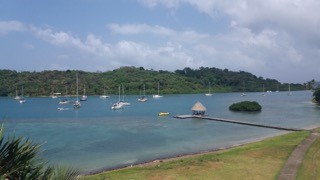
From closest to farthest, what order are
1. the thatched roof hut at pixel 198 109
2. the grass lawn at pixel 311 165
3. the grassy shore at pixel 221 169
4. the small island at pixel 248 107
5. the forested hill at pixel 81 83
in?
the grass lawn at pixel 311 165 → the grassy shore at pixel 221 169 → the thatched roof hut at pixel 198 109 → the small island at pixel 248 107 → the forested hill at pixel 81 83

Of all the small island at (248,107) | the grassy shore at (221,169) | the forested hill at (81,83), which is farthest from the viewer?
the forested hill at (81,83)

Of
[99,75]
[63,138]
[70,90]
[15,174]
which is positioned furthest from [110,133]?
[99,75]

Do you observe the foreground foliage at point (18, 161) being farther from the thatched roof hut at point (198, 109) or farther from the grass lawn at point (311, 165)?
the thatched roof hut at point (198, 109)

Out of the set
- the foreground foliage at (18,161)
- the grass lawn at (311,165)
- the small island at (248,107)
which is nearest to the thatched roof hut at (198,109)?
the small island at (248,107)

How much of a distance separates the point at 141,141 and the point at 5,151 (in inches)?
1499

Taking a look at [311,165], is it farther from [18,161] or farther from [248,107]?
[248,107]

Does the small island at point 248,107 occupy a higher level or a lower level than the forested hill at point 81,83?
lower

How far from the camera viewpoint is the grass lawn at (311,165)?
71.6ft

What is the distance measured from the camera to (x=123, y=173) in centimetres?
2470

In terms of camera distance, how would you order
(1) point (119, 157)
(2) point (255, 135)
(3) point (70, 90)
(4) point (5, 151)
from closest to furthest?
(4) point (5, 151), (1) point (119, 157), (2) point (255, 135), (3) point (70, 90)

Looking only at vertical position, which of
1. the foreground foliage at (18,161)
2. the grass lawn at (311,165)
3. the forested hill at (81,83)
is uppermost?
the forested hill at (81,83)

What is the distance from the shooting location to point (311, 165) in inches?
955

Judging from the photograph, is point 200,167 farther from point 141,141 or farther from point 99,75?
point 99,75

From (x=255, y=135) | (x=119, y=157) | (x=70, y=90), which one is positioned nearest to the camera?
(x=119, y=157)
